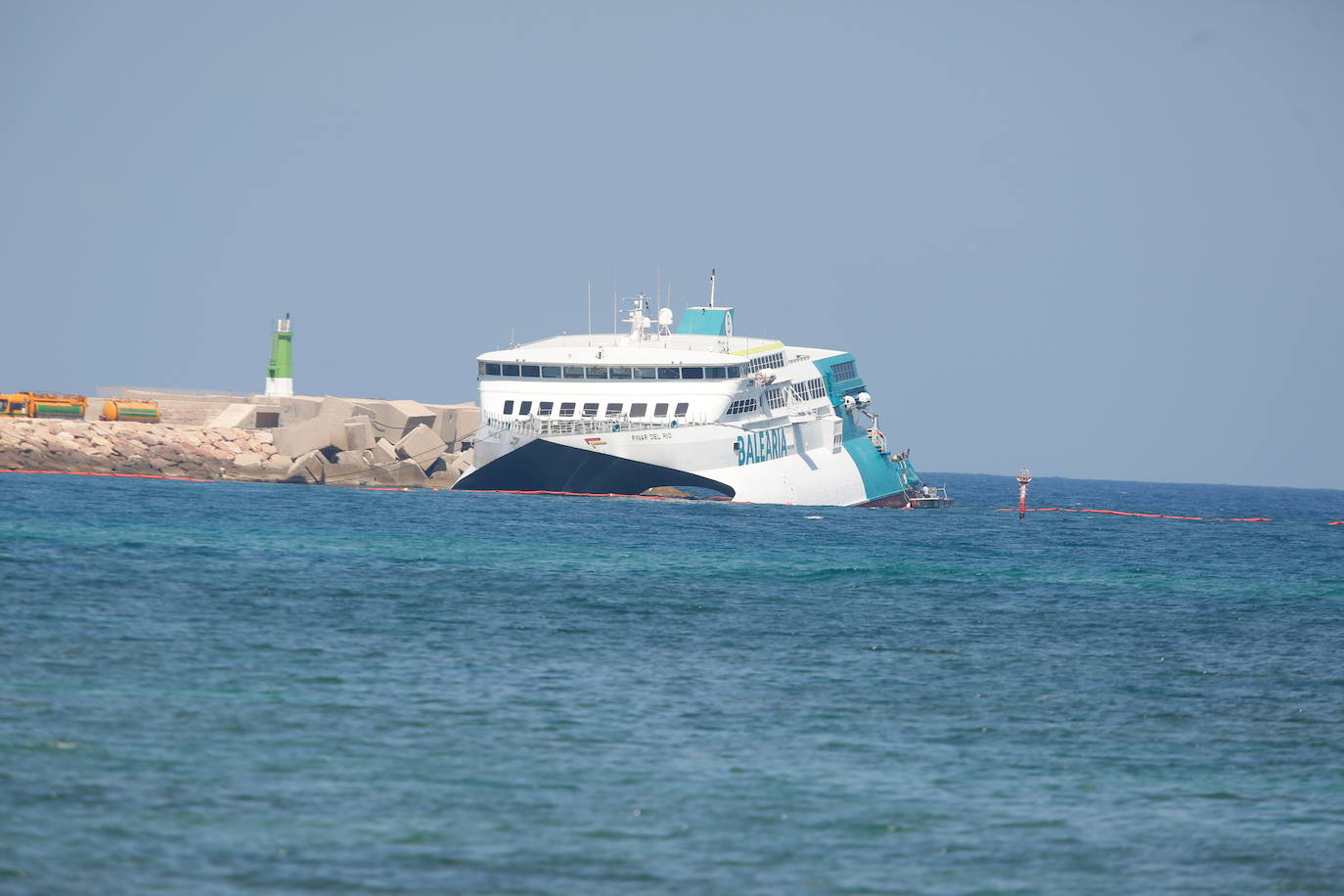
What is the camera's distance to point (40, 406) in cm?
7706

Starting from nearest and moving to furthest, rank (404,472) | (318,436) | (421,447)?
(404,472) → (318,436) → (421,447)

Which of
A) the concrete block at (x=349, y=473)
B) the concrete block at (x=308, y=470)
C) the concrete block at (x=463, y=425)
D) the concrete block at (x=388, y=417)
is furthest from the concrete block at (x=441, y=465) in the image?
the concrete block at (x=308, y=470)

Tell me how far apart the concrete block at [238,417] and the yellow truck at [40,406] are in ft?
21.9

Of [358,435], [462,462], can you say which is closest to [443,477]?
[462,462]

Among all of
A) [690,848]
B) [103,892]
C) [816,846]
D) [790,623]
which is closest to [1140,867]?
[816,846]

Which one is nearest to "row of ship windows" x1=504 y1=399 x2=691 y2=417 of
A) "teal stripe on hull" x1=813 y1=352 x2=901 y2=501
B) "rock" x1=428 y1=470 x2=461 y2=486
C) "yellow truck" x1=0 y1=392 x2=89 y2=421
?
"teal stripe on hull" x1=813 y1=352 x2=901 y2=501

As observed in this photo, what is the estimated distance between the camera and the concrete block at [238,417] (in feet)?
260

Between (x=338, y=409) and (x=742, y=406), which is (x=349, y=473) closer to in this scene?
(x=338, y=409)

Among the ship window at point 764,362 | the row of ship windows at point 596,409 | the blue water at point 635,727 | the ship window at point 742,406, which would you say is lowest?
the blue water at point 635,727

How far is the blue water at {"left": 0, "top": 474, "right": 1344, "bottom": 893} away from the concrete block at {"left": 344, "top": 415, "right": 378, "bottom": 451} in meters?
33.6

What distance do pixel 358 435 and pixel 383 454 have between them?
1513 millimetres

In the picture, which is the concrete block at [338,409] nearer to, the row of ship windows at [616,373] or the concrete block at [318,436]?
the concrete block at [318,436]

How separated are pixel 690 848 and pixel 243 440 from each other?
64204 millimetres

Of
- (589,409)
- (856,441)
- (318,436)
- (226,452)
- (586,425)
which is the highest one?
(589,409)
